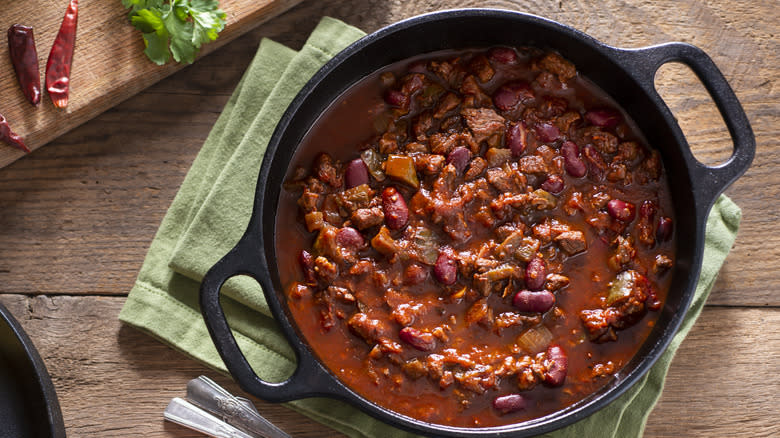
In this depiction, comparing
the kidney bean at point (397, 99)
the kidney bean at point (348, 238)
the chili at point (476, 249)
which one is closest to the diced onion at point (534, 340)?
the chili at point (476, 249)

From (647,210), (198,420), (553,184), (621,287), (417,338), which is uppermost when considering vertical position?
(553,184)

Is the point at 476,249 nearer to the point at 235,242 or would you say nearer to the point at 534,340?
the point at 534,340

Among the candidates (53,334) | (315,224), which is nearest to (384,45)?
(315,224)

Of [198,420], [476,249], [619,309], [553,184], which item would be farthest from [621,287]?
[198,420]

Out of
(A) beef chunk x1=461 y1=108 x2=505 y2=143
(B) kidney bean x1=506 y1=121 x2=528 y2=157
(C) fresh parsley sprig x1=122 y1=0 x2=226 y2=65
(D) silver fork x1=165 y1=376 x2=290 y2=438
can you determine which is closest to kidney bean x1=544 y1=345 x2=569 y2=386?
(B) kidney bean x1=506 y1=121 x2=528 y2=157

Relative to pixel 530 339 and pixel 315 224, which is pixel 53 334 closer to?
pixel 315 224

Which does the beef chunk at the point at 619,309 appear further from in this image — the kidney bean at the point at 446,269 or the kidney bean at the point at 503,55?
the kidney bean at the point at 503,55
